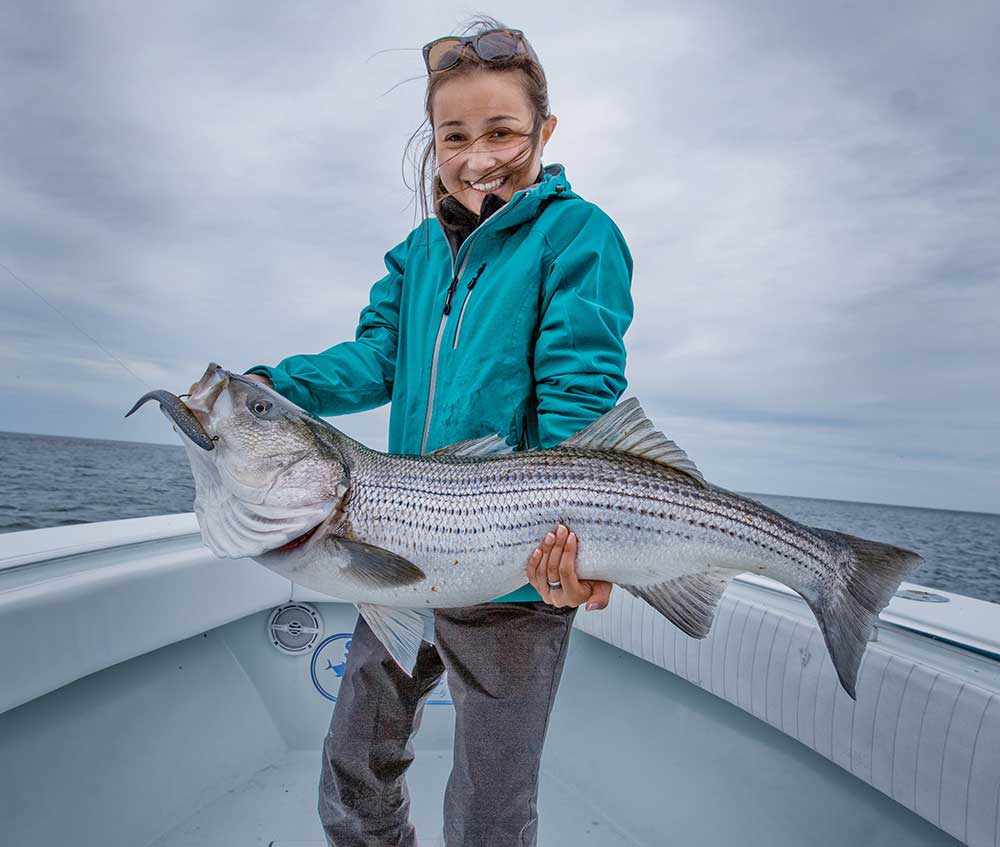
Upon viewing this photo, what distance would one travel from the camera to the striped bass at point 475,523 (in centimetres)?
201

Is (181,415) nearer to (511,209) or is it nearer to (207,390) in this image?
(207,390)

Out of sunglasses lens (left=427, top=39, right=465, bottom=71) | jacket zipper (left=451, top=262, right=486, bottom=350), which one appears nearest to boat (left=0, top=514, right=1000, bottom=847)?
jacket zipper (left=451, top=262, right=486, bottom=350)

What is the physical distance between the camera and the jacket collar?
2.36 metres

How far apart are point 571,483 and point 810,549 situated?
0.82 metres

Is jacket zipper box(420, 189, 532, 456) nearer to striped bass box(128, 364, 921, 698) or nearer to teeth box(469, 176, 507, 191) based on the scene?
teeth box(469, 176, 507, 191)

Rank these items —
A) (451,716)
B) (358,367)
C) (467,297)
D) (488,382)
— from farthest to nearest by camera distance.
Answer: (451,716), (358,367), (467,297), (488,382)

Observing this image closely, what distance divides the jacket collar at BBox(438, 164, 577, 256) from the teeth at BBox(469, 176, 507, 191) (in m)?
0.07

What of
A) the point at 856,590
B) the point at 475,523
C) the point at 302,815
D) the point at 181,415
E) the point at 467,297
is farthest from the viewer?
the point at 302,815

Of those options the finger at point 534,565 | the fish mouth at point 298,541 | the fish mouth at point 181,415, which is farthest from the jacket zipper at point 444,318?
the fish mouth at point 181,415

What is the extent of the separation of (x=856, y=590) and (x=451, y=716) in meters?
2.93

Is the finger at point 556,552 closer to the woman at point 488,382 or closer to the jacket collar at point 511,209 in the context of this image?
the woman at point 488,382

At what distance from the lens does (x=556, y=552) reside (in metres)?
1.96

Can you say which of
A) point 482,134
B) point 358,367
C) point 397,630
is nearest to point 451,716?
point 397,630

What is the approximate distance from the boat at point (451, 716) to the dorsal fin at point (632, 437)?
127cm
